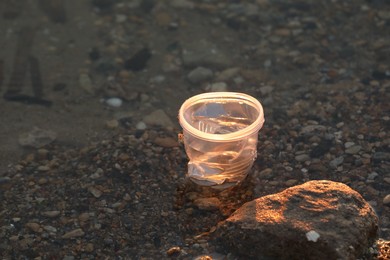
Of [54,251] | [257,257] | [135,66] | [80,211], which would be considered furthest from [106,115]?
[257,257]

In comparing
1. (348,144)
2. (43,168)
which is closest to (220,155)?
(348,144)

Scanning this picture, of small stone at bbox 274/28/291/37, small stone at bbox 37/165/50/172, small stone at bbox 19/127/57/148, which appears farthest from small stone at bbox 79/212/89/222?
small stone at bbox 274/28/291/37

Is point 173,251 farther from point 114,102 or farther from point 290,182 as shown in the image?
point 114,102

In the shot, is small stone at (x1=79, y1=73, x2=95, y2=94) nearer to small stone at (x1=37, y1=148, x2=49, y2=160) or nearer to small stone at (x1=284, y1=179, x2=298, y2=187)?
small stone at (x1=37, y1=148, x2=49, y2=160)

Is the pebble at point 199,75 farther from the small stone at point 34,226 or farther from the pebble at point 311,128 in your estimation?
the small stone at point 34,226

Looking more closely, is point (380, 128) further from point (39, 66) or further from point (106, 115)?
point (39, 66)

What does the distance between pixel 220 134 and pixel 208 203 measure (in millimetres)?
356

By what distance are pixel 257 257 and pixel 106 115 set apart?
1542 mm

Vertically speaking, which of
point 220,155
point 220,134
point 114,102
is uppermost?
point 220,134

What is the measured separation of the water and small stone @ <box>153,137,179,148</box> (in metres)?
0.31

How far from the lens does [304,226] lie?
291 centimetres

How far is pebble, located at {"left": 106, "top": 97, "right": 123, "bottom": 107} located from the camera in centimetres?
423

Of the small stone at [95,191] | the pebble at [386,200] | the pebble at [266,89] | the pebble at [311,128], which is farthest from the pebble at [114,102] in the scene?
the pebble at [386,200]

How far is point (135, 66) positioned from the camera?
15.0ft
